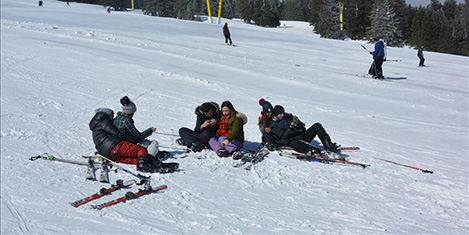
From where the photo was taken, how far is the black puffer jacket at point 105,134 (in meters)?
5.80

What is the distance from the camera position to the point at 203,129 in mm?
6871

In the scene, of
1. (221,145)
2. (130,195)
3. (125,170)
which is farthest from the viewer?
(221,145)

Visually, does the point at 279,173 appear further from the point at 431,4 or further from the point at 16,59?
the point at 431,4

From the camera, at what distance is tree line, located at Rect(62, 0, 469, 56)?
50.2 m

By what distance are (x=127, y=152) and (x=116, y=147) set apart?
18cm

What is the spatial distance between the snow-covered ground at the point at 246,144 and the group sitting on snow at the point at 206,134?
0.30 m

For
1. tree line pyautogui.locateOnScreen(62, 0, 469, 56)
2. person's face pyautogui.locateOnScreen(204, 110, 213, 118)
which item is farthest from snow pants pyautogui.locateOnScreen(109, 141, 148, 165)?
tree line pyautogui.locateOnScreen(62, 0, 469, 56)

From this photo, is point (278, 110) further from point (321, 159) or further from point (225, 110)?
point (321, 159)

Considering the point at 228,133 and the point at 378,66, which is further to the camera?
the point at 378,66

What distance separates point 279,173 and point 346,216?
4.86ft

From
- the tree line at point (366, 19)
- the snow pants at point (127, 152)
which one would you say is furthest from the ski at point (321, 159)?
the tree line at point (366, 19)

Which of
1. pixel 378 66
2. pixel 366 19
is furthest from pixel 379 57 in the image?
pixel 366 19

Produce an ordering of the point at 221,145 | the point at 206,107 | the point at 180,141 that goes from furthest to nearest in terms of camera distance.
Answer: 1. the point at 180,141
2. the point at 206,107
3. the point at 221,145

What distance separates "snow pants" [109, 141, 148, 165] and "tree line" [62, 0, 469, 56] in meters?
44.4
